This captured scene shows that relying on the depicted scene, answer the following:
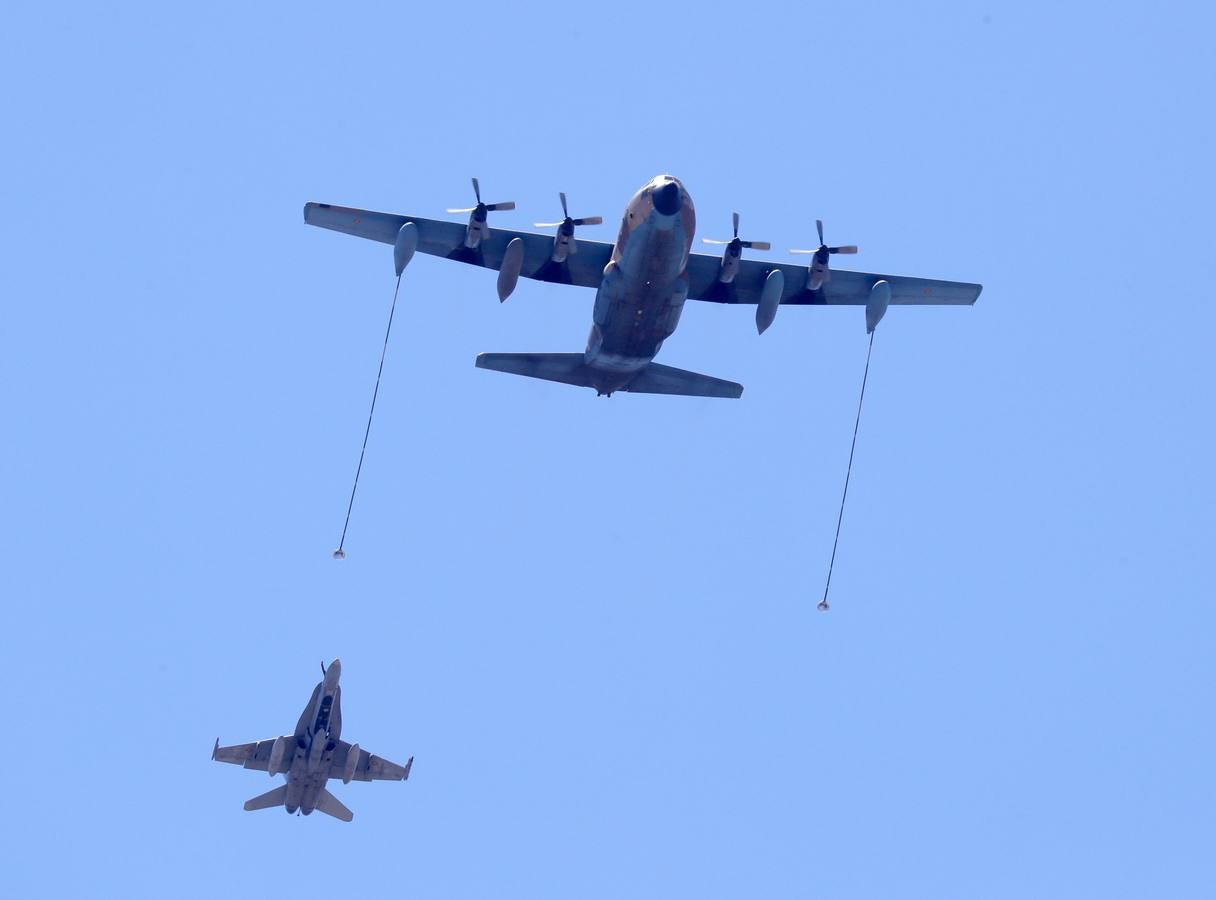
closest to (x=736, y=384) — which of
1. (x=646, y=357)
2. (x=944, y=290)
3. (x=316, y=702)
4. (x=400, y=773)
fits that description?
(x=646, y=357)

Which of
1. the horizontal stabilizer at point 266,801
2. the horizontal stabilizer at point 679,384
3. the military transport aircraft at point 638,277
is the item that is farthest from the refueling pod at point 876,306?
the horizontal stabilizer at point 266,801

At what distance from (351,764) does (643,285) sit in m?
23.3

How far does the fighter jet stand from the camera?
5031 cm

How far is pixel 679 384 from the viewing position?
40.9m

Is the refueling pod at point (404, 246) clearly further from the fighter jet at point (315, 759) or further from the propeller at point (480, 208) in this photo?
the fighter jet at point (315, 759)

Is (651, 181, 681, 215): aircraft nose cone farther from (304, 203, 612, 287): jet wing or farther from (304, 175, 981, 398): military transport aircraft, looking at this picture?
(304, 203, 612, 287): jet wing

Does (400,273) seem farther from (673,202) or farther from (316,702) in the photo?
(316,702)

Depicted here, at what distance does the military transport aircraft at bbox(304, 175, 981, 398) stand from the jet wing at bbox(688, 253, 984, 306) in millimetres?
27

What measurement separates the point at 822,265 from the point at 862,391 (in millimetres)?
4163

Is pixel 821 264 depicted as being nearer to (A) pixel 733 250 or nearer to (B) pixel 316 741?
(A) pixel 733 250

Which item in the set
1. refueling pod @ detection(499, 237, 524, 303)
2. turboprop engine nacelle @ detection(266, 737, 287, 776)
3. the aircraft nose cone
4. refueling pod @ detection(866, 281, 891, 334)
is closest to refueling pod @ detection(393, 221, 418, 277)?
refueling pod @ detection(499, 237, 524, 303)

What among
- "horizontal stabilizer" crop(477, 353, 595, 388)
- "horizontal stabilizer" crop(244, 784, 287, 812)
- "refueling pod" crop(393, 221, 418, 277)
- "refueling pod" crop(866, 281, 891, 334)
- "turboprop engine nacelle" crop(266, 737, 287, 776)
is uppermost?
"refueling pod" crop(866, 281, 891, 334)

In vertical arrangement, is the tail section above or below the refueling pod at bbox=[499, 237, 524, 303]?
below

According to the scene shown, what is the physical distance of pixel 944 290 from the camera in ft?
136
